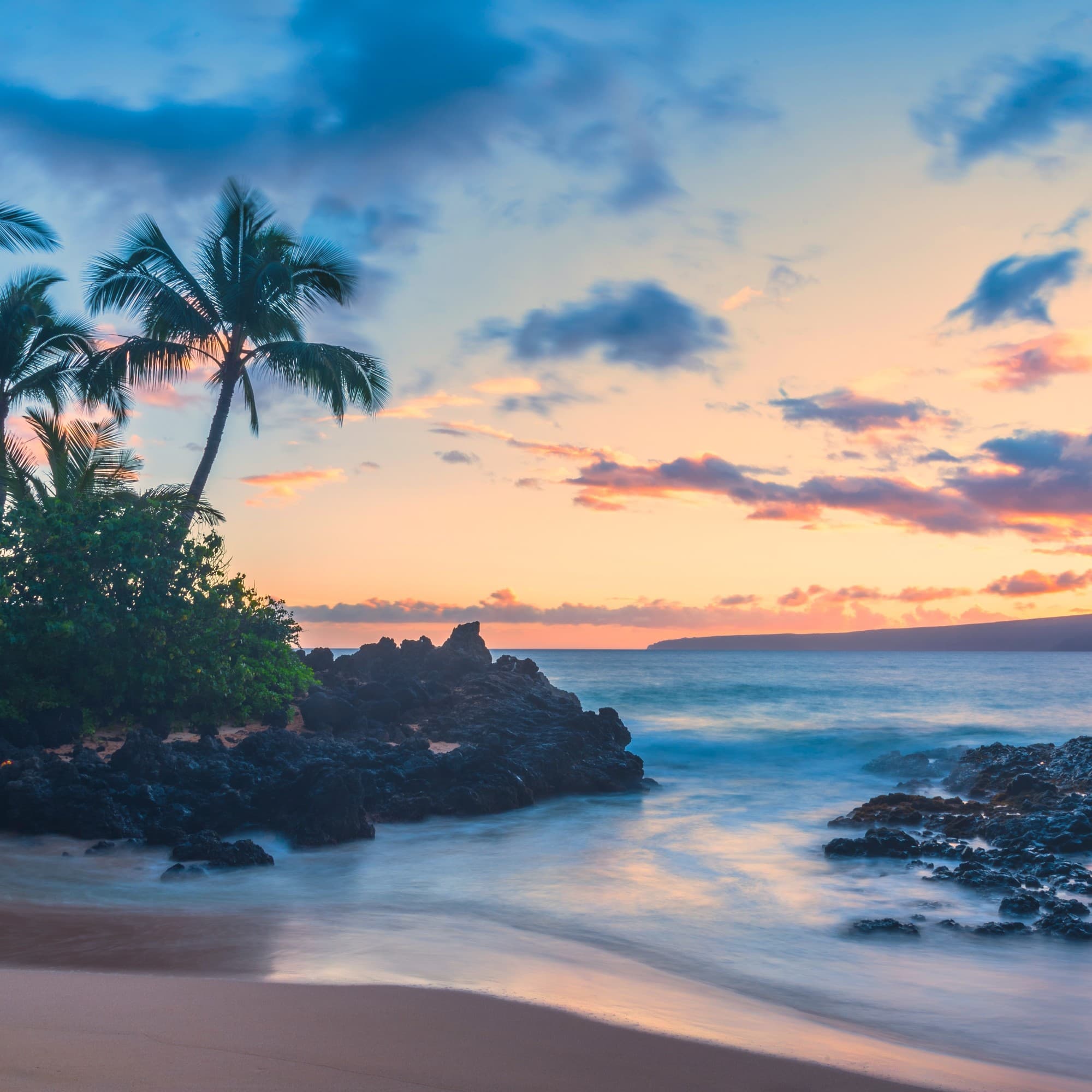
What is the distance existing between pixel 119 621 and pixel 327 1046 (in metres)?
12.9

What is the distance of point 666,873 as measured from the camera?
39.2 feet

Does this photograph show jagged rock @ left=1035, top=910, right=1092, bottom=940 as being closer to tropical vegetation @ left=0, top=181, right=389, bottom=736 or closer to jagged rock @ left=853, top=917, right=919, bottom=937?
jagged rock @ left=853, top=917, right=919, bottom=937

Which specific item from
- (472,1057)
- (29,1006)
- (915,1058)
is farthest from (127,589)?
(915,1058)

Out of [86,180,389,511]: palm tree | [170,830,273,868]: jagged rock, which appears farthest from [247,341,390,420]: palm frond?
[170,830,273,868]: jagged rock

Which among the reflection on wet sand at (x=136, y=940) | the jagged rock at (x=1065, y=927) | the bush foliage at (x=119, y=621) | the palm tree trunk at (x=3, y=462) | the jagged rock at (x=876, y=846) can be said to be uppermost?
the palm tree trunk at (x=3, y=462)

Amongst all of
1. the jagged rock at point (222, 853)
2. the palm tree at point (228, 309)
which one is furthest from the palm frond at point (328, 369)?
the jagged rock at point (222, 853)

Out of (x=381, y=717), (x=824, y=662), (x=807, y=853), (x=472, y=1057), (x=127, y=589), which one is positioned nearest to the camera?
(x=472, y=1057)

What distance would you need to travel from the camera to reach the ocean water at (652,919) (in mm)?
6671

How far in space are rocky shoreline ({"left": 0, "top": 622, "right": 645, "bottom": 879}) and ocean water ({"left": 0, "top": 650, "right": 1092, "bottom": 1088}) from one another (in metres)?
0.45

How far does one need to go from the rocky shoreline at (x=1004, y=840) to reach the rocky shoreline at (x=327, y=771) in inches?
222

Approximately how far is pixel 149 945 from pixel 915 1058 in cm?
574

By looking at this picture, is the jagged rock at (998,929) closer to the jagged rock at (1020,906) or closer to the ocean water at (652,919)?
the ocean water at (652,919)

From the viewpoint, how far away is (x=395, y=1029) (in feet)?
16.8

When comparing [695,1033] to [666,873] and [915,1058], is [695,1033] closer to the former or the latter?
[915,1058]
